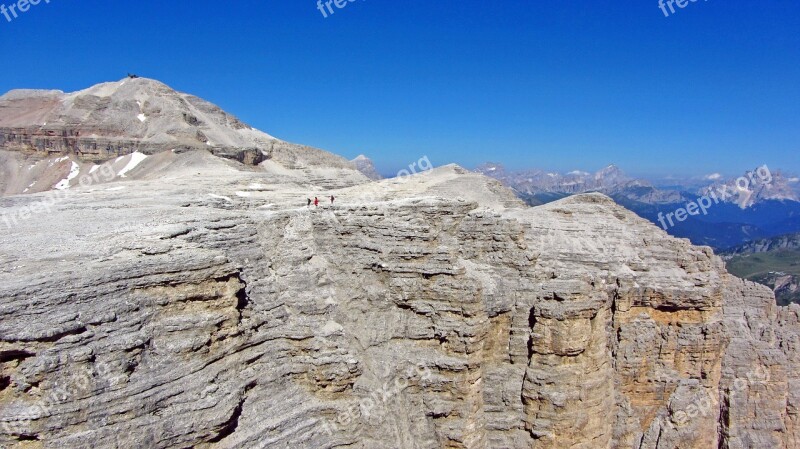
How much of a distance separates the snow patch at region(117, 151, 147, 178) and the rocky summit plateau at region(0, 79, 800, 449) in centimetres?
1246

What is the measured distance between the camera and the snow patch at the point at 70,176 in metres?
40.4

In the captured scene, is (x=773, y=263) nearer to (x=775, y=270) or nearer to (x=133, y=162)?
(x=775, y=270)

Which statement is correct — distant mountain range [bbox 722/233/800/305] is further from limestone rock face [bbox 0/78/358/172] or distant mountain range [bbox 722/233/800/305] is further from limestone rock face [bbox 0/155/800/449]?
limestone rock face [bbox 0/78/358/172]

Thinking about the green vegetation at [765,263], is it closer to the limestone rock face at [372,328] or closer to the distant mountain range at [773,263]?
the distant mountain range at [773,263]

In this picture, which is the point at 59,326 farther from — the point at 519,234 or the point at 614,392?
the point at 614,392

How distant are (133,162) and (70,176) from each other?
5.82m

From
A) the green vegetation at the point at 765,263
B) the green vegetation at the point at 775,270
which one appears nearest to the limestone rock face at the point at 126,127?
the green vegetation at the point at 775,270

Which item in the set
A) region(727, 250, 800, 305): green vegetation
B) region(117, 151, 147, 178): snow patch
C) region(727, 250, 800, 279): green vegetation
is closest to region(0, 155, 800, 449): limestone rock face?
region(117, 151, 147, 178): snow patch

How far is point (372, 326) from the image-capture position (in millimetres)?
18969

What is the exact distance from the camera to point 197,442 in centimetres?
1360

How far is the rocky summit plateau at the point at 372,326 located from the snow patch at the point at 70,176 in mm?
15706

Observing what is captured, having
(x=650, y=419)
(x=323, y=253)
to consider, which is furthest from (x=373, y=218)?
(x=650, y=419)

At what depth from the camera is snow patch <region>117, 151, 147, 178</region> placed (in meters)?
39.7

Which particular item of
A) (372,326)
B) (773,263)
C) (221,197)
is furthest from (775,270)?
(221,197)
